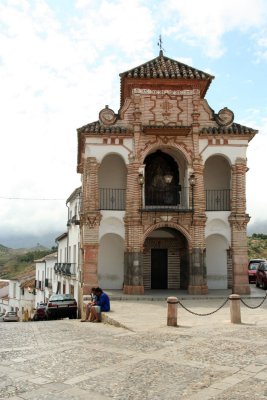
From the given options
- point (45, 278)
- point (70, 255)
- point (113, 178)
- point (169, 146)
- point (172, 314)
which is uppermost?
point (169, 146)

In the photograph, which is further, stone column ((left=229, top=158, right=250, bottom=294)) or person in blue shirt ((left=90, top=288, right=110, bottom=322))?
stone column ((left=229, top=158, right=250, bottom=294))

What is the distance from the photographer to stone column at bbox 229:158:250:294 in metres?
21.6

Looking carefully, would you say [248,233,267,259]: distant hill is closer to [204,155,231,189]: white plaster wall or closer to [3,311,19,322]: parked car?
[3,311,19,322]: parked car

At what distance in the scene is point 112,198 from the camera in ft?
77.3

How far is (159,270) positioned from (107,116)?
8.74 m

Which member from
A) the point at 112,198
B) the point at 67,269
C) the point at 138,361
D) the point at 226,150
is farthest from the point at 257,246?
the point at 138,361

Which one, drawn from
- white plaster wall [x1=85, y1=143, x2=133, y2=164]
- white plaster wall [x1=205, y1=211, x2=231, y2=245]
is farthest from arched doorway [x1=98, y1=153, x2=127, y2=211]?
white plaster wall [x1=205, y1=211, x2=231, y2=245]

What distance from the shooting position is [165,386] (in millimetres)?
7012

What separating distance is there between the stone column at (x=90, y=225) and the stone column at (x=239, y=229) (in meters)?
6.67

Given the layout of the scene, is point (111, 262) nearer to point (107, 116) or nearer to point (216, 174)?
point (216, 174)

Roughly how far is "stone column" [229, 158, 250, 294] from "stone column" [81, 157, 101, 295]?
6.67 meters

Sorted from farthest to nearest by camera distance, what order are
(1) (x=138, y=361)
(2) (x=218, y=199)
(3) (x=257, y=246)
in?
(3) (x=257, y=246)
(2) (x=218, y=199)
(1) (x=138, y=361)

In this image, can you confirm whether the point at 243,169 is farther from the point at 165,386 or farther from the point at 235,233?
the point at 165,386

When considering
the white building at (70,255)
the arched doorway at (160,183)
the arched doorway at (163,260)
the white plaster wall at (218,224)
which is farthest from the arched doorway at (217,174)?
the white building at (70,255)
